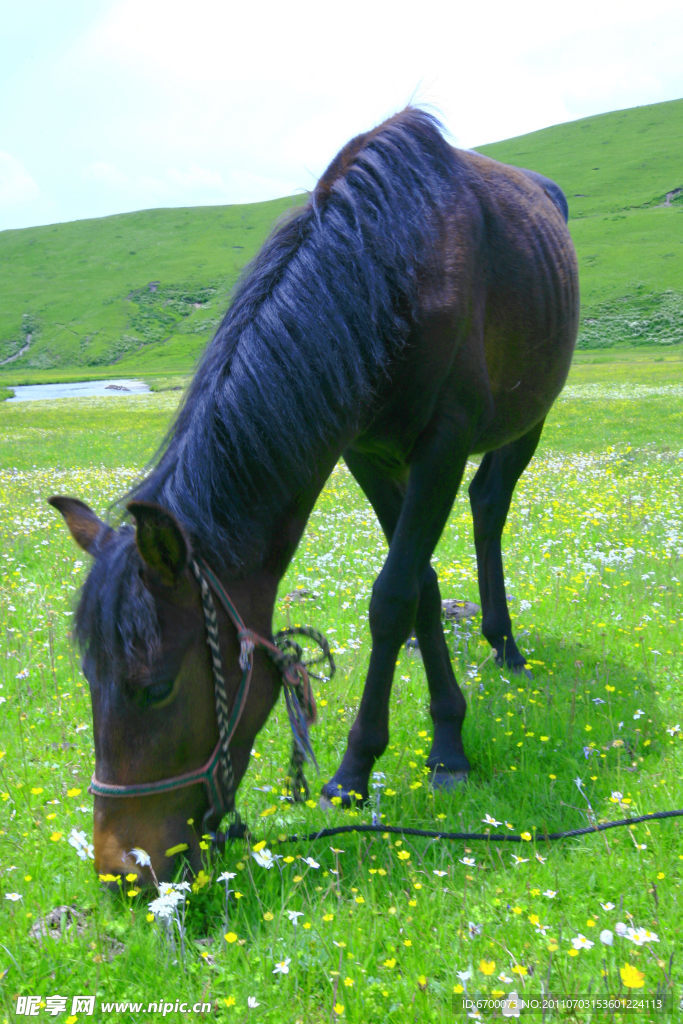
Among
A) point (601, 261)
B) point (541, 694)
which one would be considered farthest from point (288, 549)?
point (601, 261)

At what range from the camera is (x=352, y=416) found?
3.16 meters

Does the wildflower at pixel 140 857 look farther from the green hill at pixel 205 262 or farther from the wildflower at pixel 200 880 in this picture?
the green hill at pixel 205 262

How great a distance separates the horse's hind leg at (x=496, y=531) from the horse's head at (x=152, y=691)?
3.29m

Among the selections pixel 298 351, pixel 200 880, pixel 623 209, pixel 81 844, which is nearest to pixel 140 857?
pixel 200 880

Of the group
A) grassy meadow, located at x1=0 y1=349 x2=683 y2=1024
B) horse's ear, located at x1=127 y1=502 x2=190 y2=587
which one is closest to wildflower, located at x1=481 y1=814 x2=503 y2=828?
grassy meadow, located at x1=0 y1=349 x2=683 y2=1024

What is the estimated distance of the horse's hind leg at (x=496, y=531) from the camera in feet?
18.4

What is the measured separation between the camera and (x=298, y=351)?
114 inches

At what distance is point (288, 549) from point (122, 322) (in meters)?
111

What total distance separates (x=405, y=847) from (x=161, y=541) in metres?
1.79

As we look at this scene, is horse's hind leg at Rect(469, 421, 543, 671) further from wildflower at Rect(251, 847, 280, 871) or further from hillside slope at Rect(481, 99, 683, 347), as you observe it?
hillside slope at Rect(481, 99, 683, 347)

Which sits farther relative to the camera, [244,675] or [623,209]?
[623,209]

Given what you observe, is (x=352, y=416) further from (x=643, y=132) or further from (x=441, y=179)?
(x=643, y=132)

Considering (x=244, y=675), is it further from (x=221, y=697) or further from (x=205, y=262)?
(x=205, y=262)

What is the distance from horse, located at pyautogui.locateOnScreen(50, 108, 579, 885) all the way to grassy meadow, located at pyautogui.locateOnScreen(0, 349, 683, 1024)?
0.29m
